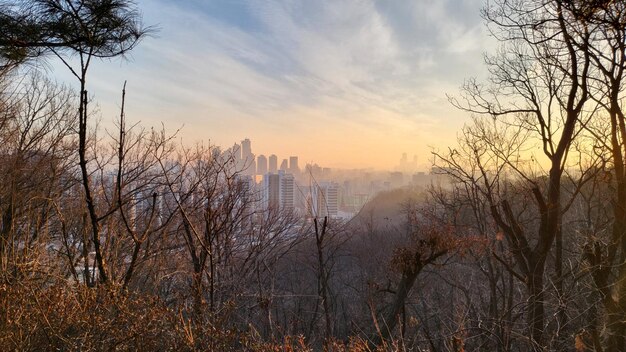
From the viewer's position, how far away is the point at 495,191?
11328mm

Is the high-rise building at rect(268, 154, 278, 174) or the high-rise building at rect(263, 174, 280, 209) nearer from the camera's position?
the high-rise building at rect(263, 174, 280, 209)

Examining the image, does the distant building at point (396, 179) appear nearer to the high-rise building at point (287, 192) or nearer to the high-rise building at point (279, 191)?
the high-rise building at point (279, 191)

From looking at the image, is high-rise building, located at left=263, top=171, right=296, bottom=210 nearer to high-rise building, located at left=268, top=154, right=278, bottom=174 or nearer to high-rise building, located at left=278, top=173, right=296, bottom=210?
high-rise building, located at left=278, top=173, right=296, bottom=210

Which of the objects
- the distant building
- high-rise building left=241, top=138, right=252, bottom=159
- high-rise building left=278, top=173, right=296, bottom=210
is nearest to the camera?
high-rise building left=241, top=138, right=252, bottom=159

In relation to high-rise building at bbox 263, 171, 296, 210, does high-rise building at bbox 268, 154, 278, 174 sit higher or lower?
higher

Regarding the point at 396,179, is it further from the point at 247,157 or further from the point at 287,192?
the point at 247,157

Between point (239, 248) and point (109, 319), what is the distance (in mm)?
8525

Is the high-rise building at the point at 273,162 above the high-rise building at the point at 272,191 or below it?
above

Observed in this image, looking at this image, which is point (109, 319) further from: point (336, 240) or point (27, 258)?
point (336, 240)

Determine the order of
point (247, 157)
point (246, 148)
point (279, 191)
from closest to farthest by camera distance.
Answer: point (247, 157) → point (246, 148) → point (279, 191)

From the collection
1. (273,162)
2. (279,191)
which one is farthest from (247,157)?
(273,162)

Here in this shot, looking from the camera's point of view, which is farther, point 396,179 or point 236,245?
point 396,179

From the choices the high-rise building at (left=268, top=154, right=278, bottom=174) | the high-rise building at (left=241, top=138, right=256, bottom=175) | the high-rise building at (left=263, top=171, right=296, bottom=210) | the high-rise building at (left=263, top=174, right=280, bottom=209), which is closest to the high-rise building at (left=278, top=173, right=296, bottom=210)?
the high-rise building at (left=263, top=171, right=296, bottom=210)

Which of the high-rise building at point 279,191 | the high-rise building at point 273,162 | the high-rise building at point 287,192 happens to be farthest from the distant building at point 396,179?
the high-rise building at point 287,192
